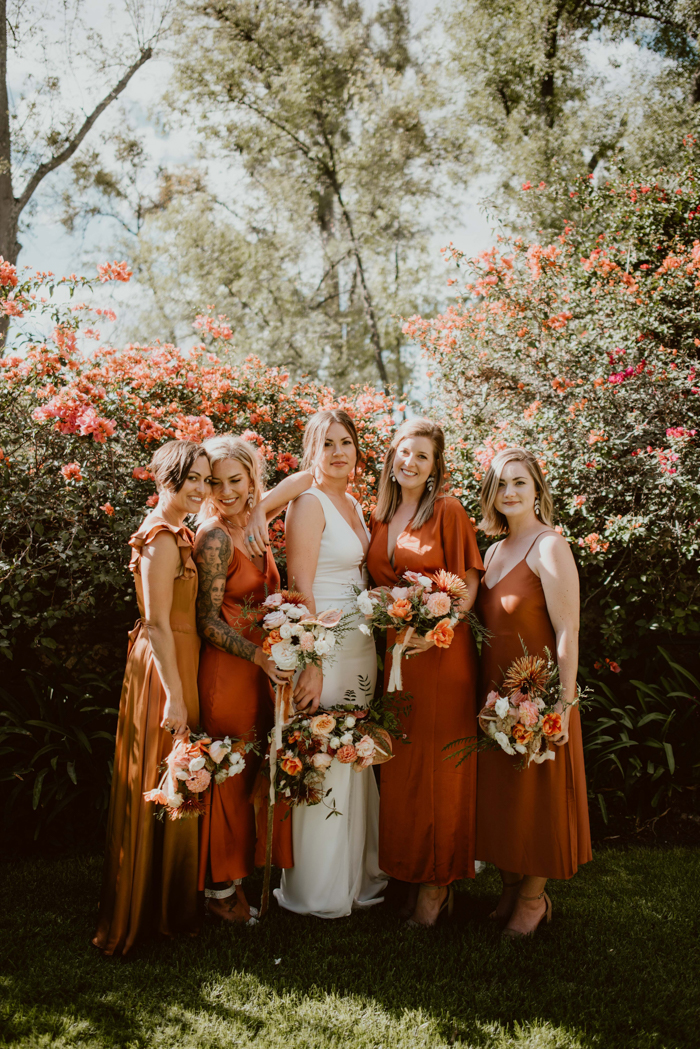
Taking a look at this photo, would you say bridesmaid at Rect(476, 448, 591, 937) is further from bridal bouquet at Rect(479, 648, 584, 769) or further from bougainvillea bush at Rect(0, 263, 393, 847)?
bougainvillea bush at Rect(0, 263, 393, 847)

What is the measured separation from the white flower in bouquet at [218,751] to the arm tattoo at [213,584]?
0.38 metres

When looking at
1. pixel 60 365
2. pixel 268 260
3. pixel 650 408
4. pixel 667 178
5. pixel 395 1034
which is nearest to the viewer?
pixel 395 1034

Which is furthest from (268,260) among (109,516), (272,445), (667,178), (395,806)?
(395,806)

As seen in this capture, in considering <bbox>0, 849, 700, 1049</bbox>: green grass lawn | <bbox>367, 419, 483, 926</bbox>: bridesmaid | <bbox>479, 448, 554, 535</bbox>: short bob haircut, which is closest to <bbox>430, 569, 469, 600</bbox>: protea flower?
<bbox>367, 419, 483, 926</bbox>: bridesmaid

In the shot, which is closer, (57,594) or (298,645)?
(298,645)

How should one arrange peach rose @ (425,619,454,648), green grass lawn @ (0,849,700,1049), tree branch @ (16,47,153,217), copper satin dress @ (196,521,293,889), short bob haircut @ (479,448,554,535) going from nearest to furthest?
green grass lawn @ (0,849,700,1049), peach rose @ (425,619,454,648), copper satin dress @ (196,521,293,889), short bob haircut @ (479,448,554,535), tree branch @ (16,47,153,217)

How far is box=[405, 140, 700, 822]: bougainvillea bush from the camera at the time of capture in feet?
16.3

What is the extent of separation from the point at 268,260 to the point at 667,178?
1233 centimetres

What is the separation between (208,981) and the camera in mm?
2877

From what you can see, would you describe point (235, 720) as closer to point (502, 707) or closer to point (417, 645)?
point (417, 645)

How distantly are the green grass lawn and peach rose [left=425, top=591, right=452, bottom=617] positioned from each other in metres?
1.51

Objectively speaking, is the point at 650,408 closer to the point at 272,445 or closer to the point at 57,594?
the point at 272,445

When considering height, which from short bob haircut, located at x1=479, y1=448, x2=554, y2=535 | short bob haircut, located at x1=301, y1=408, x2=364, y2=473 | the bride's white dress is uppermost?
short bob haircut, located at x1=301, y1=408, x2=364, y2=473

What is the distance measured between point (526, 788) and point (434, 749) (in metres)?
0.44
